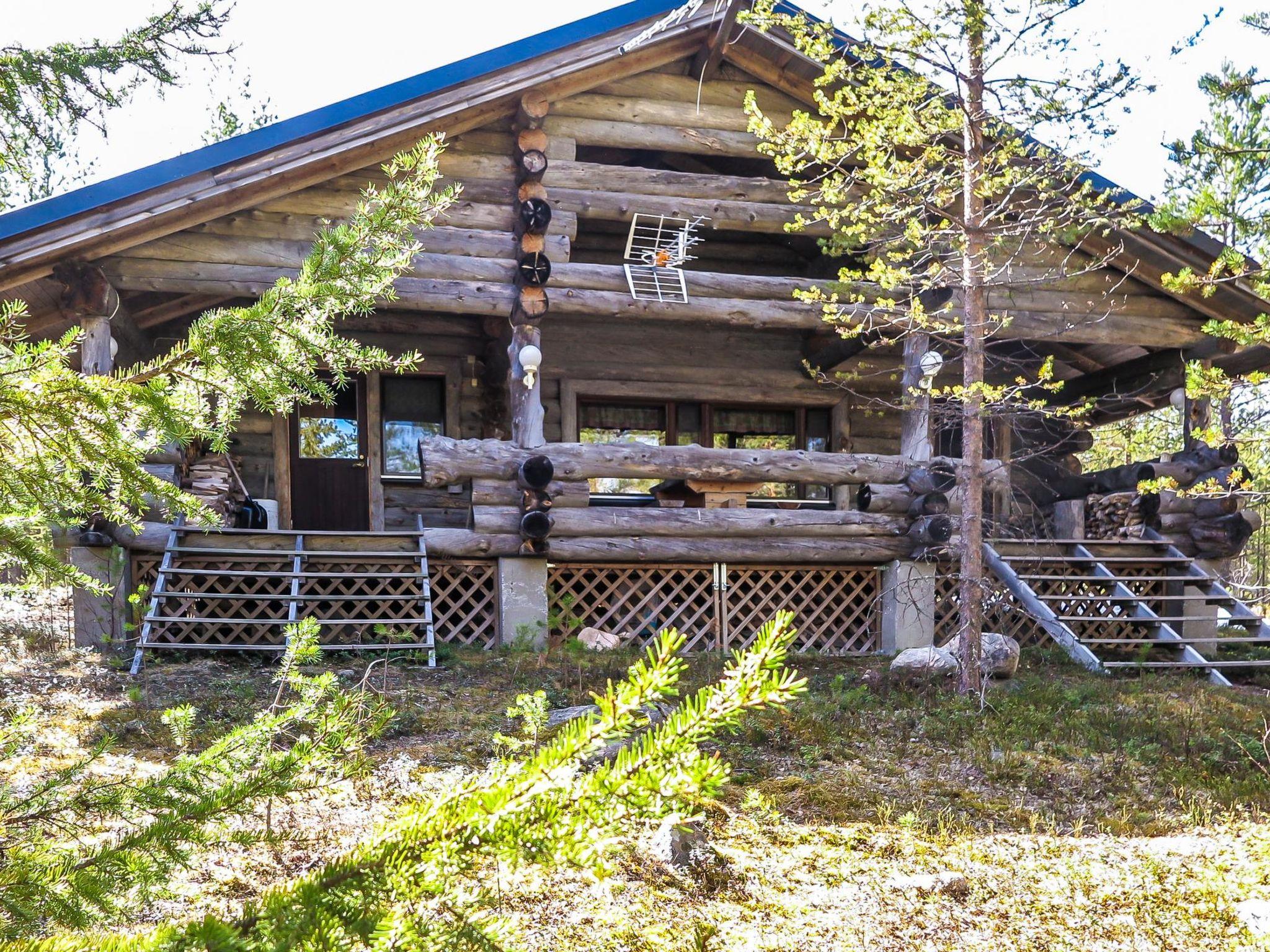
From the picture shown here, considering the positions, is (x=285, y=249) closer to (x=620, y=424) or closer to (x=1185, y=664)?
(x=620, y=424)

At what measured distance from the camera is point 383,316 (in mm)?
12453

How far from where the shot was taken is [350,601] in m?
9.90

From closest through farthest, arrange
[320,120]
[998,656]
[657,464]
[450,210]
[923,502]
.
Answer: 1. [998,656]
2. [320,120]
3. [450,210]
4. [657,464]
5. [923,502]

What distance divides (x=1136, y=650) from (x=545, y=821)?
34.4ft

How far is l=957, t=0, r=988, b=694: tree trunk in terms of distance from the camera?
753 centimetres

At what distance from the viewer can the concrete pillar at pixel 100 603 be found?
8781 mm

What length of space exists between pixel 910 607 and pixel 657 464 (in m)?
3.07

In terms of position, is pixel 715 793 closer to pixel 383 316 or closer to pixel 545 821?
pixel 545 821

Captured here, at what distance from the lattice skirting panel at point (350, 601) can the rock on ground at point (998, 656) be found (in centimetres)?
436

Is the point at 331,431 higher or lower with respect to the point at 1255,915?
higher

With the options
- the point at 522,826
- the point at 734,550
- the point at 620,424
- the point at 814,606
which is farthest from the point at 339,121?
the point at 522,826

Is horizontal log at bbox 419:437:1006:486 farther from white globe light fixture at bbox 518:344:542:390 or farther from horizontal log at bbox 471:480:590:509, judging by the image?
white globe light fixture at bbox 518:344:542:390

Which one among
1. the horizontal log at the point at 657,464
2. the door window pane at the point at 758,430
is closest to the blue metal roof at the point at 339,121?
the horizontal log at the point at 657,464

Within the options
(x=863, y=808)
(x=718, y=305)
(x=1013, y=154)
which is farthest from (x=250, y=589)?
(x=1013, y=154)
